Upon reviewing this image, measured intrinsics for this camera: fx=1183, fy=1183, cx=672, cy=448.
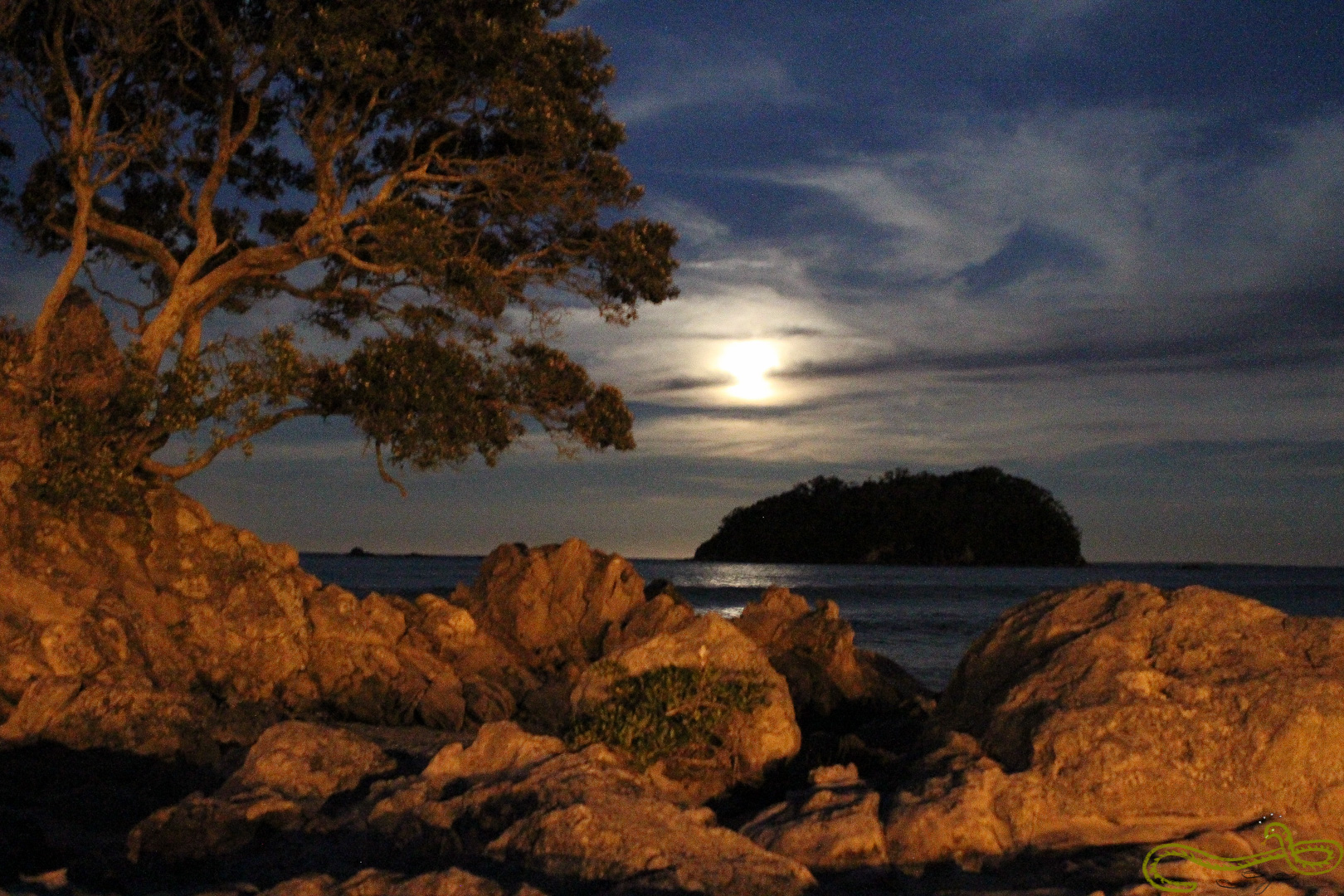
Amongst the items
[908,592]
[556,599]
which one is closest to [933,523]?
[908,592]

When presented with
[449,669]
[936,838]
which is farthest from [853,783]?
[449,669]

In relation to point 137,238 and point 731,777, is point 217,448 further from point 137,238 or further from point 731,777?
point 731,777

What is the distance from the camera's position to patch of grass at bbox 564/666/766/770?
10258 mm

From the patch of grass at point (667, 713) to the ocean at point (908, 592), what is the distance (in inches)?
240

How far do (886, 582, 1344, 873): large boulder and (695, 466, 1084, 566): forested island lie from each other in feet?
389

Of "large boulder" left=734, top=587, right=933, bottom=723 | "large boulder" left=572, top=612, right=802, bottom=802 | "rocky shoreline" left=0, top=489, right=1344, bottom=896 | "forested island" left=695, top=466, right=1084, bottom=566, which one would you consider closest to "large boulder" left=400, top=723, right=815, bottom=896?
"rocky shoreline" left=0, top=489, right=1344, bottom=896

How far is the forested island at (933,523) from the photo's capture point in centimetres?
12794

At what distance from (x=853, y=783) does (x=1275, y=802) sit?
3.08 m

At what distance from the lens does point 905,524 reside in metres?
127

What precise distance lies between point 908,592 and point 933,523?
57.9 meters

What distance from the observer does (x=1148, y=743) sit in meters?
8.98

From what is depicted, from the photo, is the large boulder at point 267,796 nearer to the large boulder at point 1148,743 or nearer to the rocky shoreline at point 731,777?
the rocky shoreline at point 731,777

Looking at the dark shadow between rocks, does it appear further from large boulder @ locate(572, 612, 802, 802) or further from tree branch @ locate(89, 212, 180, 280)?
tree branch @ locate(89, 212, 180, 280)

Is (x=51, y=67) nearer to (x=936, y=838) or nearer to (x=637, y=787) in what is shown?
(x=637, y=787)
